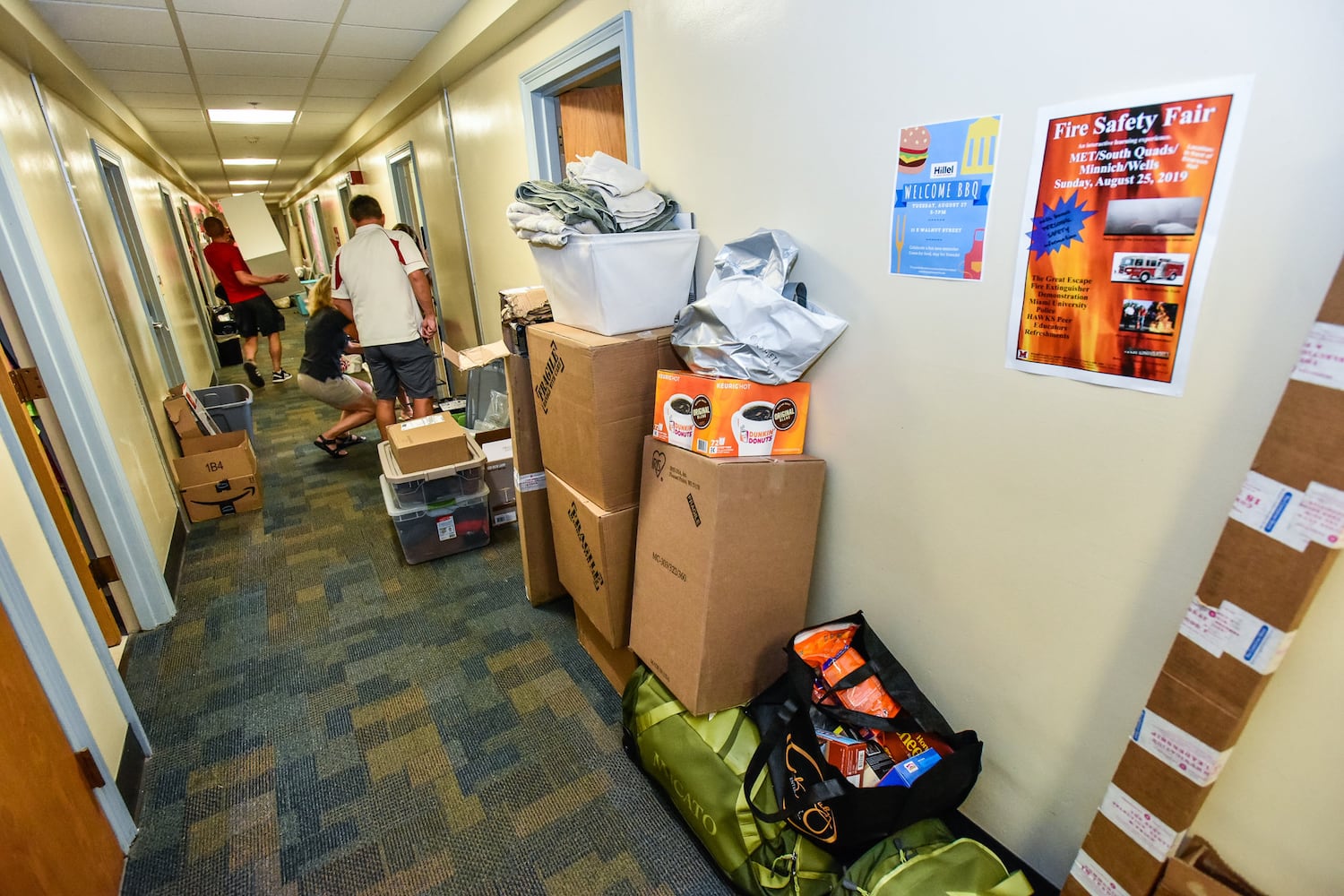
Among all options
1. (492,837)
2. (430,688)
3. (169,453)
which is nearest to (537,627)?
(430,688)

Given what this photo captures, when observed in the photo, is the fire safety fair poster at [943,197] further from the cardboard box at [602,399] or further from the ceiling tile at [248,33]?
the ceiling tile at [248,33]

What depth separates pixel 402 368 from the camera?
3.51m

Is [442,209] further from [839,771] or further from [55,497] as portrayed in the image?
[839,771]

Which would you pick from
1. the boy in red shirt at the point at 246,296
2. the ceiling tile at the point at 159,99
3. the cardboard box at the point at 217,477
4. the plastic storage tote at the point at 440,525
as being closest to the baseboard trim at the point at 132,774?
the plastic storage tote at the point at 440,525

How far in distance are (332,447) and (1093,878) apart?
13.5 ft

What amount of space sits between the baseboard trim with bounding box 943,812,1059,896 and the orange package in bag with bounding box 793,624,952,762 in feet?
0.78

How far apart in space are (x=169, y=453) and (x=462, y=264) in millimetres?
2033

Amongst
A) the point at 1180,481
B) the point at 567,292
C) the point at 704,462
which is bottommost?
the point at 704,462

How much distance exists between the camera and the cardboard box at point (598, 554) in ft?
5.84

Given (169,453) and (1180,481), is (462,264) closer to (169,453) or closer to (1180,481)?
(169,453)

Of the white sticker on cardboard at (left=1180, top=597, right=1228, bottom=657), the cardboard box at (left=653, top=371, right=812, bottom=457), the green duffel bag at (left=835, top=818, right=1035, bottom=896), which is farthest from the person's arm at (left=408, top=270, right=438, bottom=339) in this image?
the white sticker on cardboard at (left=1180, top=597, right=1228, bottom=657)

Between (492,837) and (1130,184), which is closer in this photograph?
(1130,184)

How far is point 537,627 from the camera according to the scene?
228 cm

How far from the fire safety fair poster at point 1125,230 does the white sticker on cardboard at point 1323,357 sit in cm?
17
